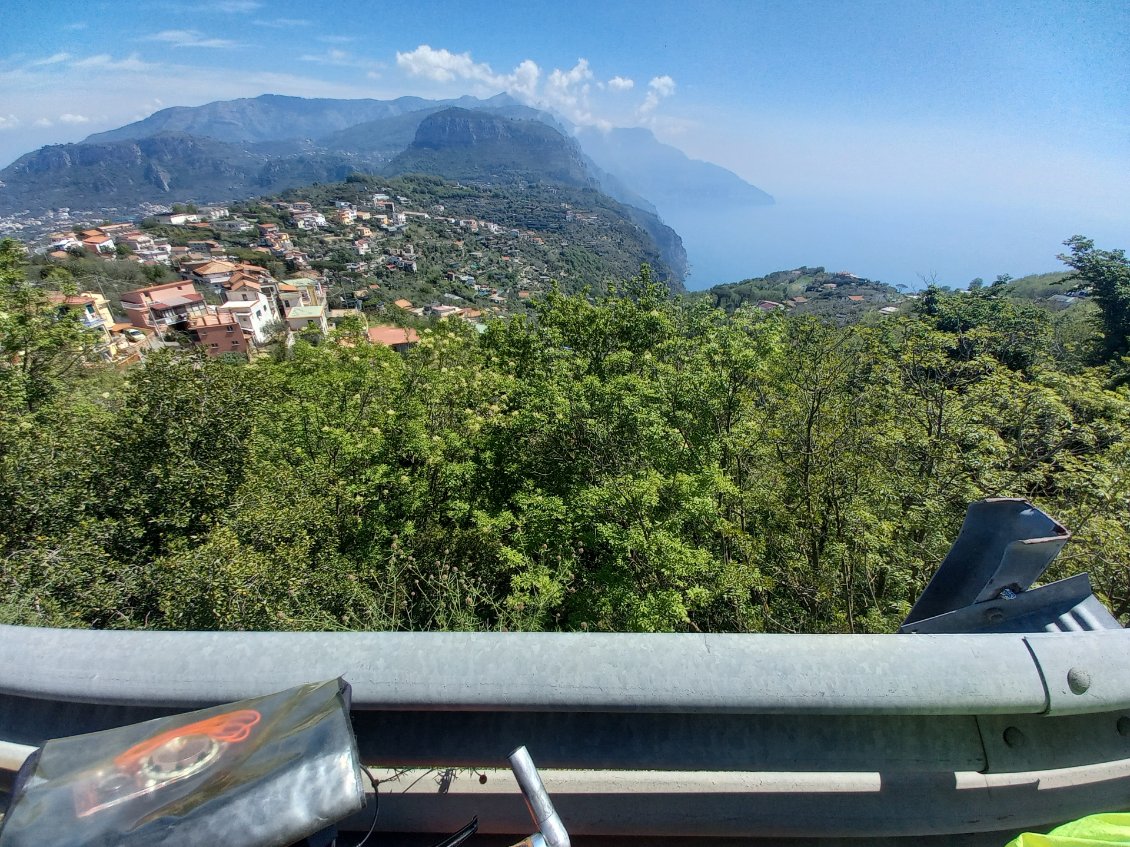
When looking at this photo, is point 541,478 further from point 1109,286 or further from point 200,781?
point 1109,286

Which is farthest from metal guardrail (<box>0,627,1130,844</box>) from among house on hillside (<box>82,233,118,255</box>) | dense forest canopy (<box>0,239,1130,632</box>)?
house on hillside (<box>82,233,118,255</box>)

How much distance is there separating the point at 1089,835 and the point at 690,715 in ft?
3.88

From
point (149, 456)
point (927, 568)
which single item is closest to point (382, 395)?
point (149, 456)

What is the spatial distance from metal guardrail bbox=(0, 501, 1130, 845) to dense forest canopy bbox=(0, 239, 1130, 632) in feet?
7.34

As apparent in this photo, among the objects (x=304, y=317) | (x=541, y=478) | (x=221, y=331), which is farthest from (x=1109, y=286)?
(x=304, y=317)

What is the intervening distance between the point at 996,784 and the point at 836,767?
23.0 inches

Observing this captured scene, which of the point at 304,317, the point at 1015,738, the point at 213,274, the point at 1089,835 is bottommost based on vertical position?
the point at 304,317

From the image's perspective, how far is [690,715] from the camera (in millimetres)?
1750

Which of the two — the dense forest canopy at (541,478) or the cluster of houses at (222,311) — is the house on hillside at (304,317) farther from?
the dense forest canopy at (541,478)

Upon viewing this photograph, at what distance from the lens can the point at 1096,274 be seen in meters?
22.8

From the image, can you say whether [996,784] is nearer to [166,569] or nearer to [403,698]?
[403,698]

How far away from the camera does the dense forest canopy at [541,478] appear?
532cm

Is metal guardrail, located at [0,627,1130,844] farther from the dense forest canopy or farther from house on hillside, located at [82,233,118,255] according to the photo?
house on hillside, located at [82,233,118,255]

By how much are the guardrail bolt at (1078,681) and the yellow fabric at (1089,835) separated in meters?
0.43
